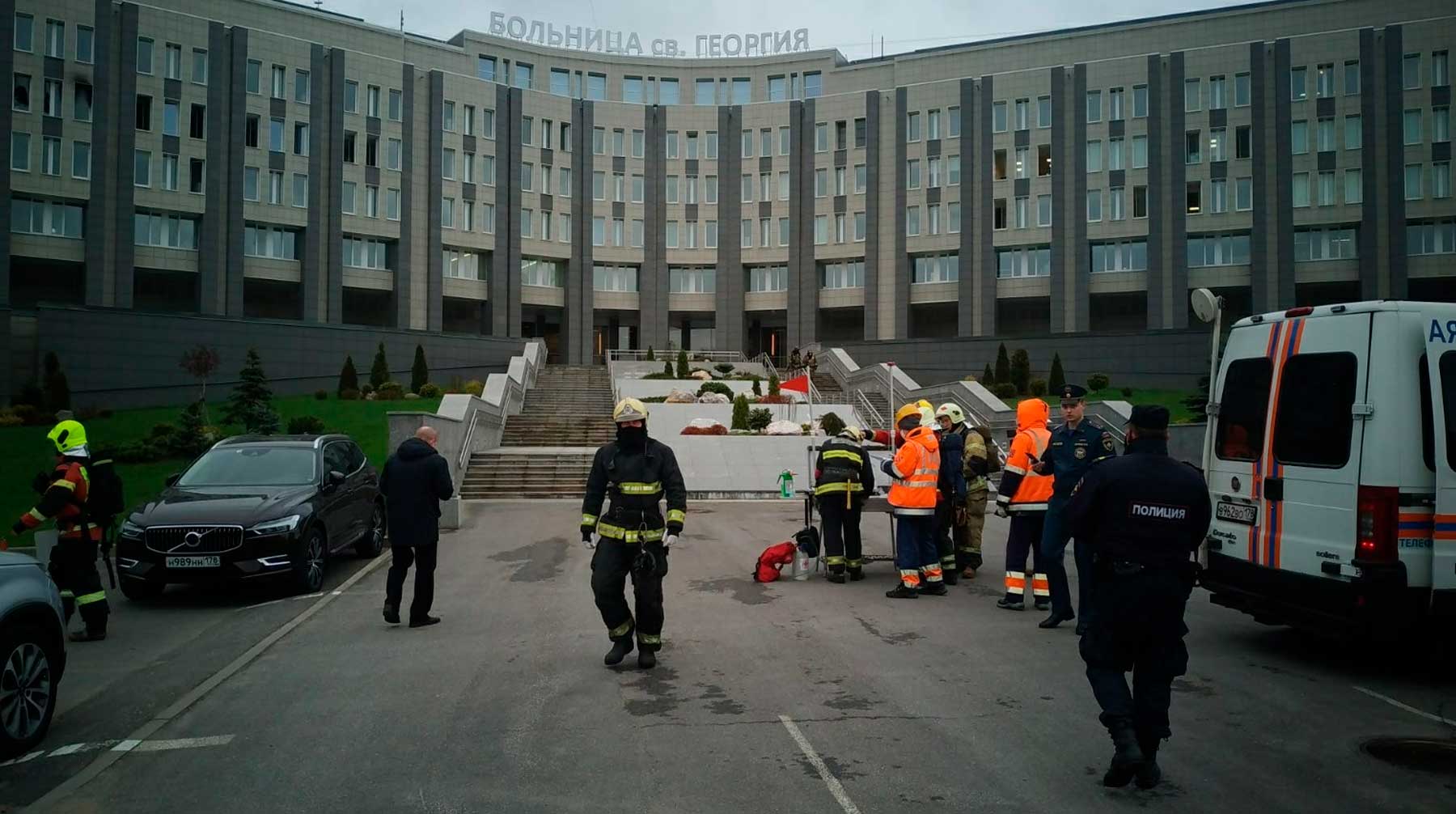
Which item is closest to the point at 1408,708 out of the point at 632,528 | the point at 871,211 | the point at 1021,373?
the point at 632,528

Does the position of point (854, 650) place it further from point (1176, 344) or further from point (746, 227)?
point (746, 227)

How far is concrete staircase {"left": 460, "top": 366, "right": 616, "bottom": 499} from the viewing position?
22.7 m

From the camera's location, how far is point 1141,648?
4988 mm

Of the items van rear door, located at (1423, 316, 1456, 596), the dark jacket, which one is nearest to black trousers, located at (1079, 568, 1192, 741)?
van rear door, located at (1423, 316, 1456, 596)

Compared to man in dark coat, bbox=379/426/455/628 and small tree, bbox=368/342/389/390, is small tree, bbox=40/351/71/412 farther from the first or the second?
man in dark coat, bbox=379/426/455/628

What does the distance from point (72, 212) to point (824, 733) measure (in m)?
50.2

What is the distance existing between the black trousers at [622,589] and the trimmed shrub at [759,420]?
20.4 metres

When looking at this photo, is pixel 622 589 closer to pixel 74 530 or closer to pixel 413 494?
pixel 413 494

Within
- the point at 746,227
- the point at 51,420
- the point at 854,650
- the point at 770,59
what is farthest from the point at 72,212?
the point at 854,650

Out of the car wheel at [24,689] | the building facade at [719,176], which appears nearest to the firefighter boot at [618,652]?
the car wheel at [24,689]

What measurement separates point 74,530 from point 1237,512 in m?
10.1

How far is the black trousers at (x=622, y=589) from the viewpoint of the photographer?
24.0 feet

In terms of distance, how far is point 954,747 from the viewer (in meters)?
5.47

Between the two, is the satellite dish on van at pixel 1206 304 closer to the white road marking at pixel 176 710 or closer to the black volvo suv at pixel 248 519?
the white road marking at pixel 176 710
